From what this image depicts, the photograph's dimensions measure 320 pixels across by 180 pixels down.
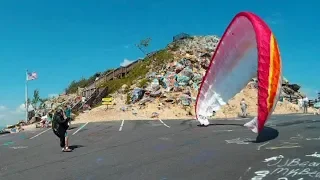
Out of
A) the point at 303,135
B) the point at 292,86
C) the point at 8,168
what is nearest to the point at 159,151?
the point at 8,168

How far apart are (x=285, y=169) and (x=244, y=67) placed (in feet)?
24.0

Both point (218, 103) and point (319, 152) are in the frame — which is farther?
point (218, 103)

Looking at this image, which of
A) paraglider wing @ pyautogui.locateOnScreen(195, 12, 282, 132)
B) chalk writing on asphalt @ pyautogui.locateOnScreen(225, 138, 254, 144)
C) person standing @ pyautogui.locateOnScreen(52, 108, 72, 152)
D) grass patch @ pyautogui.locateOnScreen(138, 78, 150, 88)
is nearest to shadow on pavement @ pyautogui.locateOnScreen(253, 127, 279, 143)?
chalk writing on asphalt @ pyautogui.locateOnScreen(225, 138, 254, 144)

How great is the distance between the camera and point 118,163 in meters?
11.9

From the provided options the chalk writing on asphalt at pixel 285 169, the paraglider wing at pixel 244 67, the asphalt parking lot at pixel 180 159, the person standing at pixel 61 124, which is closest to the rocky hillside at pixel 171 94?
the paraglider wing at pixel 244 67

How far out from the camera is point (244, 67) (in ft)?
53.7

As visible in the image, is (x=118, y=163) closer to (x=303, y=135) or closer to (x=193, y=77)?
(x=303, y=135)

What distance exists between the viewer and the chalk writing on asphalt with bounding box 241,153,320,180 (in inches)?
353

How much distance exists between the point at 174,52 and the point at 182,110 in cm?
1889

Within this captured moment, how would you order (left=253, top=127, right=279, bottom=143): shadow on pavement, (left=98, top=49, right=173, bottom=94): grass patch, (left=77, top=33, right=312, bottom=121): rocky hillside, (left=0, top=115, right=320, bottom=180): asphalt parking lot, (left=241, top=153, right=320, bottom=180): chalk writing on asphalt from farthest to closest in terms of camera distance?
1. (left=98, top=49, right=173, bottom=94): grass patch
2. (left=77, top=33, right=312, bottom=121): rocky hillside
3. (left=253, top=127, right=279, bottom=143): shadow on pavement
4. (left=0, top=115, right=320, bottom=180): asphalt parking lot
5. (left=241, top=153, right=320, bottom=180): chalk writing on asphalt

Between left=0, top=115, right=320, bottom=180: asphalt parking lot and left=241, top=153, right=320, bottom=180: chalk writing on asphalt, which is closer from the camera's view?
left=241, top=153, right=320, bottom=180: chalk writing on asphalt

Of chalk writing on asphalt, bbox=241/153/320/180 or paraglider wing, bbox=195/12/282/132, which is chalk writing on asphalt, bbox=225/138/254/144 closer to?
paraglider wing, bbox=195/12/282/132

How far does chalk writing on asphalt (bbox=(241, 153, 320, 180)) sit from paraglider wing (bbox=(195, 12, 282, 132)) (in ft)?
7.91

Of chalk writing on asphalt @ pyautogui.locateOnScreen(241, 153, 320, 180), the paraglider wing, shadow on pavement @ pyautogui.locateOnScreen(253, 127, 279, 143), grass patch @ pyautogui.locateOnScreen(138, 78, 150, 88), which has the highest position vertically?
grass patch @ pyautogui.locateOnScreen(138, 78, 150, 88)
